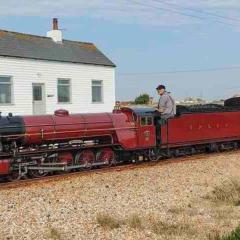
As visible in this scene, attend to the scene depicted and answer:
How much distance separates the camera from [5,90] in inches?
1011

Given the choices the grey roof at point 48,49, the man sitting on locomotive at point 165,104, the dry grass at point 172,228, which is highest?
the grey roof at point 48,49

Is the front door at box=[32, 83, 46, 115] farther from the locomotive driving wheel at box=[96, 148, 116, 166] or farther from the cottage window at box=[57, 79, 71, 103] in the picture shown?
the locomotive driving wheel at box=[96, 148, 116, 166]

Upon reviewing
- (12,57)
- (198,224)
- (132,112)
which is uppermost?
(12,57)

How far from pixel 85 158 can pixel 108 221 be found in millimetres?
5907

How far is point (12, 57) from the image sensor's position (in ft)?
84.2

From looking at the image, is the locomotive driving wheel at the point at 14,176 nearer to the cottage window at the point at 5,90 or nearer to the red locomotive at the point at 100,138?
the red locomotive at the point at 100,138

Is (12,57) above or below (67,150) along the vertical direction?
above

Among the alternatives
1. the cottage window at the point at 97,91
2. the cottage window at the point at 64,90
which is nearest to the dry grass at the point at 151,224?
the cottage window at the point at 64,90

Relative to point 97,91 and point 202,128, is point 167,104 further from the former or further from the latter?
point 97,91

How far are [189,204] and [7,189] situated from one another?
13.7ft

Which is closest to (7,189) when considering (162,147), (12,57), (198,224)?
(198,224)

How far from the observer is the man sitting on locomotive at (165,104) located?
1666cm

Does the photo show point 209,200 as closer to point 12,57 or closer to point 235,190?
point 235,190

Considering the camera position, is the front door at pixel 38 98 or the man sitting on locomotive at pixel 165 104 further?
the front door at pixel 38 98
